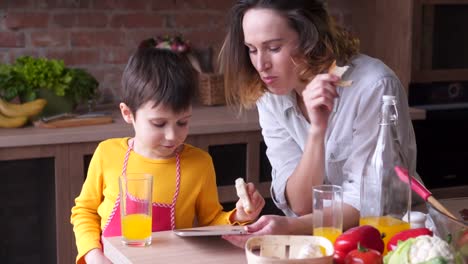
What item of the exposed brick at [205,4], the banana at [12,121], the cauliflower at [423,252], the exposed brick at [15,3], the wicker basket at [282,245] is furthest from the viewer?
the exposed brick at [205,4]

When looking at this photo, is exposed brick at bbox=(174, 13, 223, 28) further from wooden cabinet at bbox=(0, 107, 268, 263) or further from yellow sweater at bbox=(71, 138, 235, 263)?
yellow sweater at bbox=(71, 138, 235, 263)

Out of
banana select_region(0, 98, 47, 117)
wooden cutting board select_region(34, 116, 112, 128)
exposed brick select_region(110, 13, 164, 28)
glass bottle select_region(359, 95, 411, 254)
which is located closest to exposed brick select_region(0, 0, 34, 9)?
exposed brick select_region(110, 13, 164, 28)

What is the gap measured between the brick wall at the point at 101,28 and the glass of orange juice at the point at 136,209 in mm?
1971

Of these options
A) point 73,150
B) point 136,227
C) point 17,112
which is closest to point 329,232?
point 136,227

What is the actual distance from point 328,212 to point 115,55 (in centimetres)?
232

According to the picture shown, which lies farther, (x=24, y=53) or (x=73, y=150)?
(x=24, y=53)

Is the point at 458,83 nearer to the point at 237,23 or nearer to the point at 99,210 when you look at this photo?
the point at 237,23

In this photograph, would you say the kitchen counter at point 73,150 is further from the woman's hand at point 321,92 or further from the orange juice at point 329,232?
the orange juice at point 329,232

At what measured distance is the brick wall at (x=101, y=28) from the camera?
3.31 m

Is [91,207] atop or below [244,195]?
below

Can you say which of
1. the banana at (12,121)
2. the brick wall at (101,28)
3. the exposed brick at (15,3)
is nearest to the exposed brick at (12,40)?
the brick wall at (101,28)

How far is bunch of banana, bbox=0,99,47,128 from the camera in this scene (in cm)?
291

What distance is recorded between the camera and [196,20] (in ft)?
12.2

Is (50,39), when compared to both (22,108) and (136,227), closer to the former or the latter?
(22,108)
